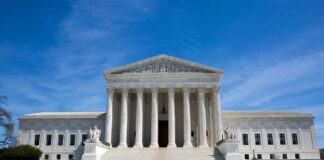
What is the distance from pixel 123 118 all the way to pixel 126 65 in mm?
7927

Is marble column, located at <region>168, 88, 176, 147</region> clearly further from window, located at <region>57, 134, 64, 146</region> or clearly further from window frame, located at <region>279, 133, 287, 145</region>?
window, located at <region>57, 134, 64, 146</region>

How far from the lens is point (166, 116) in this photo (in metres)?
49.6

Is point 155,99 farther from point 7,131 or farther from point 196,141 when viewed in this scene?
point 7,131

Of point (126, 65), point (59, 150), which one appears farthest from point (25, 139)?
point (126, 65)

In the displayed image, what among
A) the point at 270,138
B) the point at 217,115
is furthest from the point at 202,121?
the point at 270,138

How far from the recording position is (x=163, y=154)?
3838 centimetres

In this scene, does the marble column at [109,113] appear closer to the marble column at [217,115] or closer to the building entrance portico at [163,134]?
the building entrance portico at [163,134]

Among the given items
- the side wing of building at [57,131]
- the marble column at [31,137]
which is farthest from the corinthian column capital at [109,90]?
the marble column at [31,137]

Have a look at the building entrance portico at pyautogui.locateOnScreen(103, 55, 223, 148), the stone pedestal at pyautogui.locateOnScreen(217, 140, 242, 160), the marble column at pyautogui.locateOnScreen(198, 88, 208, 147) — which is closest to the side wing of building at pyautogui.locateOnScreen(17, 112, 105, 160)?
the building entrance portico at pyautogui.locateOnScreen(103, 55, 223, 148)

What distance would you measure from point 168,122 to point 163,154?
753cm

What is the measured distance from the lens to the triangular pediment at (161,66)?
45844mm

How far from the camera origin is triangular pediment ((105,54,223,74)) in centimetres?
4584

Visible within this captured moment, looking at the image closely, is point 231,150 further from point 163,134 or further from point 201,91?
point 163,134

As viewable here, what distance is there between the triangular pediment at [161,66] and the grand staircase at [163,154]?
1157 cm
